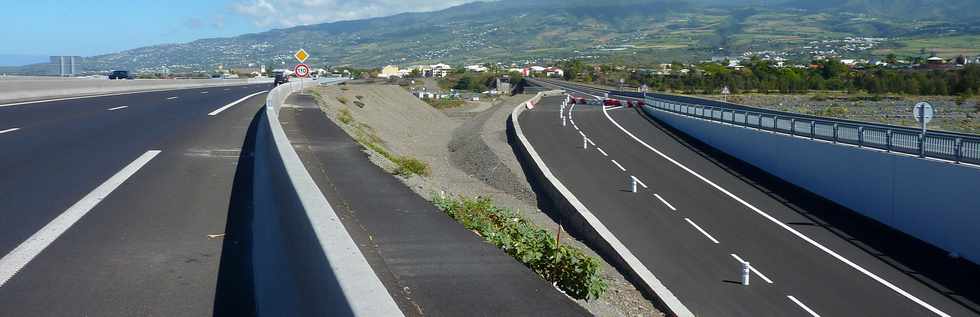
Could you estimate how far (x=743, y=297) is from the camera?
51.5ft

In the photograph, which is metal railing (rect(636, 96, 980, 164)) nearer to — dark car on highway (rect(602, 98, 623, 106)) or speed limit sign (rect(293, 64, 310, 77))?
speed limit sign (rect(293, 64, 310, 77))

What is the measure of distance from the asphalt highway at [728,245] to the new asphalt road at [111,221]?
27.6ft

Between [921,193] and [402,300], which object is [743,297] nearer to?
[921,193]

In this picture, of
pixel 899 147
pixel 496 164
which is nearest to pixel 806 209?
pixel 899 147

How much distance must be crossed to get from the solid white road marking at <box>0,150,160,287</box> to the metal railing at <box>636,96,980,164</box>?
16.4 metres

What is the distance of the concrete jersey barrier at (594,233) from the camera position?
49.2 ft

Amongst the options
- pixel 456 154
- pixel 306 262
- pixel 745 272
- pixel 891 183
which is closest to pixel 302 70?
pixel 456 154

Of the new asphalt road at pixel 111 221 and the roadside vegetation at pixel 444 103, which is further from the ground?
the new asphalt road at pixel 111 221

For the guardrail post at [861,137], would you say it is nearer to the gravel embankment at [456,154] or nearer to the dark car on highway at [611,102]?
the gravel embankment at [456,154]

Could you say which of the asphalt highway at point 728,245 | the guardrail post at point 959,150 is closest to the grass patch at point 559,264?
the asphalt highway at point 728,245

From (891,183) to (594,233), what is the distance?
7.58m

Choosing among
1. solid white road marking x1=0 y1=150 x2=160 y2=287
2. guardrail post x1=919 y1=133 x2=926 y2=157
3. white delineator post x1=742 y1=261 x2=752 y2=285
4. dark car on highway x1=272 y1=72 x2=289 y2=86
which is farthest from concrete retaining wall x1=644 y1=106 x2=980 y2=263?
dark car on highway x1=272 y1=72 x2=289 y2=86

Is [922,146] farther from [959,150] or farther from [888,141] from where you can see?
[888,141]

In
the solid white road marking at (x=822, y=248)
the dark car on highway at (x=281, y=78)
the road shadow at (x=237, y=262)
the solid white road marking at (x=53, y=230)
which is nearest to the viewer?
the road shadow at (x=237, y=262)
